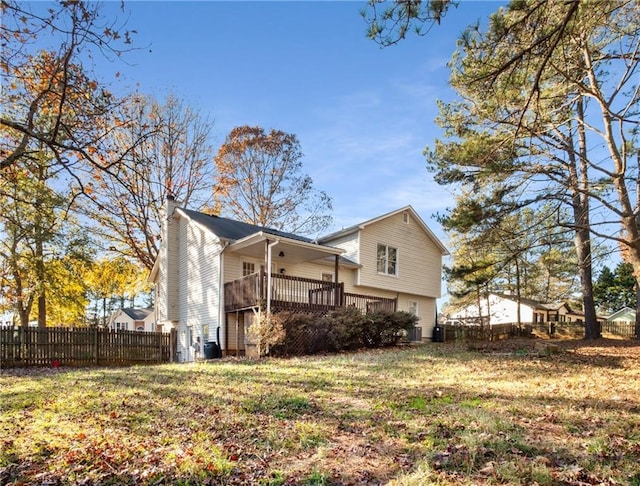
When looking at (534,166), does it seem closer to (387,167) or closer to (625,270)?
(387,167)

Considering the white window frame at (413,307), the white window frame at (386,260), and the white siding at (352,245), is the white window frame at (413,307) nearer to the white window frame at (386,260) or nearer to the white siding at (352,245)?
the white window frame at (386,260)

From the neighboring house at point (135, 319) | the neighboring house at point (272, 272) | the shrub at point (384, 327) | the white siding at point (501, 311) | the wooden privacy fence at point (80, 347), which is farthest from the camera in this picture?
the neighboring house at point (135, 319)

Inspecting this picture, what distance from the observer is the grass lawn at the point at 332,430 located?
3.59m

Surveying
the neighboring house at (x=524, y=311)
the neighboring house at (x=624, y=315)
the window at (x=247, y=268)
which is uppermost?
the window at (x=247, y=268)

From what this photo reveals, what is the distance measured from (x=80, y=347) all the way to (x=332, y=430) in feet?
45.1

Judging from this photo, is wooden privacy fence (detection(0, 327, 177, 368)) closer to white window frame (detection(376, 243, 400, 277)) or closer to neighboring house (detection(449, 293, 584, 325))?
white window frame (detection(376, 243, 400, 277))

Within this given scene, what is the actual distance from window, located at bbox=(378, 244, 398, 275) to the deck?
13.7 ft

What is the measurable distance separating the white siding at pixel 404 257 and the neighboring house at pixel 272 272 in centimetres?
5

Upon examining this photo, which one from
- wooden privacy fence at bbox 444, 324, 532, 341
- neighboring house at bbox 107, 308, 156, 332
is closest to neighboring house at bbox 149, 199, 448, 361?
wooden privacy fence at bbox 444, 324, 532, 341

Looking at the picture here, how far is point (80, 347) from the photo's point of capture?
15.4 metres

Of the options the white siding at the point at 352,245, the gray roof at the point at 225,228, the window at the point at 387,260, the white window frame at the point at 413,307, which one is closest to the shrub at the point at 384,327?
the gray roof at the point at 225,228

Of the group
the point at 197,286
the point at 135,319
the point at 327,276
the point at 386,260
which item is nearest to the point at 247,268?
the point at 197,286

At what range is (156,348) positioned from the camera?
56.4 feet

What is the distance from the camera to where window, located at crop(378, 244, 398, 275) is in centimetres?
2127
